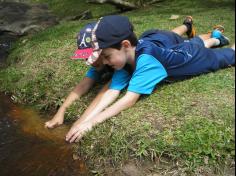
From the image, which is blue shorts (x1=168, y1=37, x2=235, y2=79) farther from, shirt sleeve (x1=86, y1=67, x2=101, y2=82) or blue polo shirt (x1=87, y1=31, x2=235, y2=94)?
shirt sleeve (x1=86, y1=67, x2=101, y2=82)

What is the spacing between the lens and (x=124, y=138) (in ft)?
11.3

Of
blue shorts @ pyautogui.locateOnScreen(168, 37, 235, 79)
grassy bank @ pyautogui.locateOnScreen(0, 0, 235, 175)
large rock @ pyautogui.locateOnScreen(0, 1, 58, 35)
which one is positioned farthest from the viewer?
large rock @ pyautogui.locateOnScreen(0, 1, 58, 35)

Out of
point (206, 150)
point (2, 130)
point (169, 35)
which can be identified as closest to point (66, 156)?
point (2, 130)

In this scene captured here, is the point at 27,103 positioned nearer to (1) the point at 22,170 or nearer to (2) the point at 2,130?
(2) the point at 2,130

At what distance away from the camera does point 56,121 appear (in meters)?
4.16

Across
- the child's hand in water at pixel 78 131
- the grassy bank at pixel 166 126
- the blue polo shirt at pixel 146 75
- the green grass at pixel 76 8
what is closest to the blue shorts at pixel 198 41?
the grassy bank at pixel 166 126

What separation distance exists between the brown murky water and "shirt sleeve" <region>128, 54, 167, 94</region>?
801 mm

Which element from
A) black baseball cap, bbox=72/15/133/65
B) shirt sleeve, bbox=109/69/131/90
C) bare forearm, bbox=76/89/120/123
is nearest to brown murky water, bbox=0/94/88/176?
bare forearm, bbox=76/89/120/123

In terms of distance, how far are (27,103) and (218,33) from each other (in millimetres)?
2385

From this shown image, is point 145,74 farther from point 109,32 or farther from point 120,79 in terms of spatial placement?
point 109,32

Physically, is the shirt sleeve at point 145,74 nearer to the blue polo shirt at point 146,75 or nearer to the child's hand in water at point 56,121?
the blue polo shirt at point 146,75

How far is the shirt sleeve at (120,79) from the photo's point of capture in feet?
13.2

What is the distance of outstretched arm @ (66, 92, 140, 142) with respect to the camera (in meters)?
3.69

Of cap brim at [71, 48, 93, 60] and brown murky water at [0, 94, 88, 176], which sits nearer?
brown murky water at [0, 94, 88, 176]
